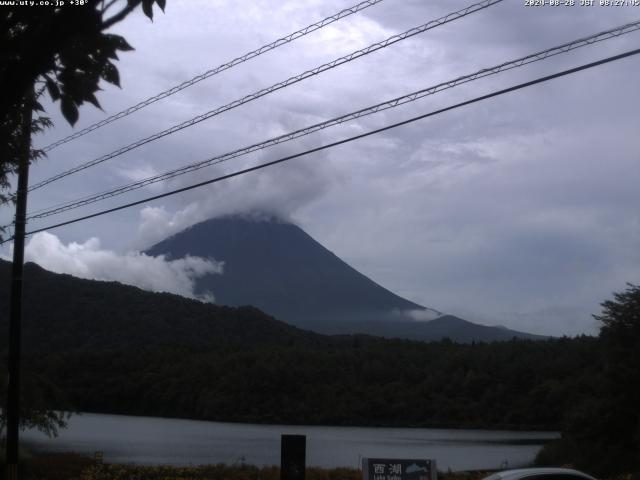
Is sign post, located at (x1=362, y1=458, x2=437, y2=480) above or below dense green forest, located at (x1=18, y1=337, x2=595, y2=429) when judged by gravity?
below

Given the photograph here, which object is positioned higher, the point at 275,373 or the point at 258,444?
the point at 275,373

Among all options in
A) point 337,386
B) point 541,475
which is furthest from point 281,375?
Result: point 541,475

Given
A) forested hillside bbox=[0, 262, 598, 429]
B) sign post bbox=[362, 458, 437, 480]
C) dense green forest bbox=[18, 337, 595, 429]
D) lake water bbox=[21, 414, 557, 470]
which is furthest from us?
dense green forest bbox=[18, 337, 595, 429]

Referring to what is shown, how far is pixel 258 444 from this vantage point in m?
40.9

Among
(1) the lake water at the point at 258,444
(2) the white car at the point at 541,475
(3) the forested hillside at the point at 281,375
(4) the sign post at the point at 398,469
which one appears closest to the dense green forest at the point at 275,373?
(3) the forested hillside at the point at 281,375

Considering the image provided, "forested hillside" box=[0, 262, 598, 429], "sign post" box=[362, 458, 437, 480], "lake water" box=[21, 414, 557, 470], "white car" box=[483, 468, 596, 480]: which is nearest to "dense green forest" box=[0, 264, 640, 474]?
"forested hillside" box=[0, 262, 598, 429]

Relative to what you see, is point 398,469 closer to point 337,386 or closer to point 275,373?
point 275,373

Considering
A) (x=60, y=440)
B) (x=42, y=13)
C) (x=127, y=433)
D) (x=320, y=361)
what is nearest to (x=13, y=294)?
(x=42, y=13)

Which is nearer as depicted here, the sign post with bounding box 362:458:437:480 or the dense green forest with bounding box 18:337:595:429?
the sign post with bounding box 362:458:437:480

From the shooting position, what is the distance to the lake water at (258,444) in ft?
105

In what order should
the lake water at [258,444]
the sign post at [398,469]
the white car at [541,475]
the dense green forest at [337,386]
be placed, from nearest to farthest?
the white car at [541,475] → the sign post at [398,469] → the lake water at [258,444] → the dense green forest at [337,386]

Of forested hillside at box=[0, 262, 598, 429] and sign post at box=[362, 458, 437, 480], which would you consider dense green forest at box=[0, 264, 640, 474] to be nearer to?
forested hillside at box=[0, 262, 598, 429]

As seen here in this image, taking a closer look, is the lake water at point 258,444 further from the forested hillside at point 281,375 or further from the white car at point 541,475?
the white car at point 541,475

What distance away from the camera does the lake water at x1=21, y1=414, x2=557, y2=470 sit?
3203cm
